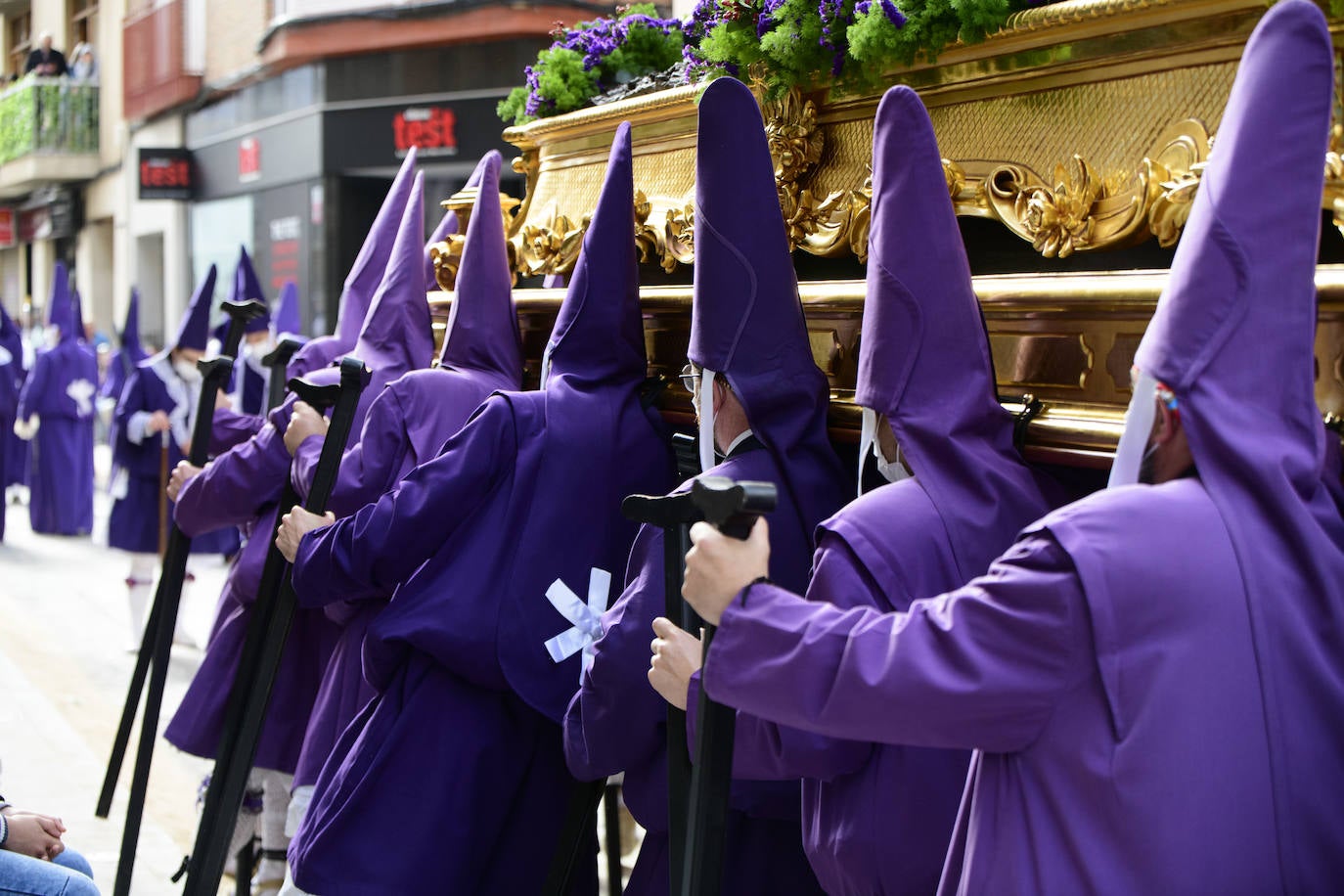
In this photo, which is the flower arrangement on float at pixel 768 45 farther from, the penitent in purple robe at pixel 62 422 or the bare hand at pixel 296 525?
the penitent in purple robe at pixel 62 422

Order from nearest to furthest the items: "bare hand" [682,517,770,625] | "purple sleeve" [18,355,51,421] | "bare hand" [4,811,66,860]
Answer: "bare hand" [682,517,770,625] → "bare hand" [4,811,66,860] → "purple sleeve" [18,355,51,421]

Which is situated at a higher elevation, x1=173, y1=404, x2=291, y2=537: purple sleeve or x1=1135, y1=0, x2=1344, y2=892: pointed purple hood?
x1=1135, y1=0, x2=1344, y2=892: pointed purple hood

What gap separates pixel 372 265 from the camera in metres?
5.43

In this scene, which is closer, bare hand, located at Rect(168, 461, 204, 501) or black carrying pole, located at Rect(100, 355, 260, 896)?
black carrying pole, located at Rect(100, 355, 260, 896)

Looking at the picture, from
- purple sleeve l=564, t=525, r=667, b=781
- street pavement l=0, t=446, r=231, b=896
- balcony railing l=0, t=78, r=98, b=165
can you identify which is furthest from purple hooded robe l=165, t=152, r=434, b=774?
balcony railing l=0, t=78, r=98, b=165

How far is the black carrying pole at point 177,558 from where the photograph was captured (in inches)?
183

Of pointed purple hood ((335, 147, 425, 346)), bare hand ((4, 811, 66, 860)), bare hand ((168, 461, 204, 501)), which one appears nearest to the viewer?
bare hand ((4, 811, 66, 860))

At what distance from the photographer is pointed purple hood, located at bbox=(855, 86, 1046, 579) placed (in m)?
2.35

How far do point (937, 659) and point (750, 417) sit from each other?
3.41 ft

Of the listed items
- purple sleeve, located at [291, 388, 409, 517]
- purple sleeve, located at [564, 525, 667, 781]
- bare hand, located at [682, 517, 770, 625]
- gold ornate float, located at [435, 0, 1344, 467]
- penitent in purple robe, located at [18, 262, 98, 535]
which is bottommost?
penitent in purple robe, located at [18, 262, 98, 535]

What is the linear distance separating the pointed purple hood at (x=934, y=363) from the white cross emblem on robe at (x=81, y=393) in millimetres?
11571

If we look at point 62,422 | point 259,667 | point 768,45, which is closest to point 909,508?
point 768,45

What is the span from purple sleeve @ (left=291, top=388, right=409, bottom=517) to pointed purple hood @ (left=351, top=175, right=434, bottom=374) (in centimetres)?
54

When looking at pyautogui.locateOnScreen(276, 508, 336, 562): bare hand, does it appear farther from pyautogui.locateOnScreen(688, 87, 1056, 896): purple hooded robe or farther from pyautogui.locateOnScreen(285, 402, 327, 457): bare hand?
pyautogui.locateOnScreen(688, 87, 1056, 896): purple hooded robe
